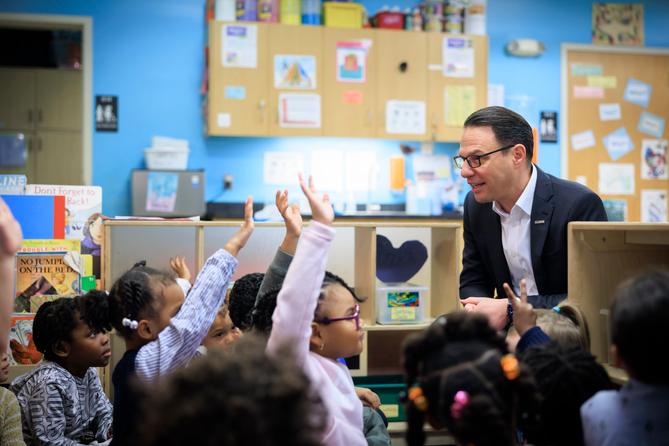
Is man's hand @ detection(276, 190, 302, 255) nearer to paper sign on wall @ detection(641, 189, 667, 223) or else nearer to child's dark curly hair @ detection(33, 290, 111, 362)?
child's dark curly hair @ detection(33, 290, 111, 362)

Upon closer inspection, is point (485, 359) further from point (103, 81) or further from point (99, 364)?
point (103, 81)

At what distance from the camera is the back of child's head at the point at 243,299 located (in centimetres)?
221

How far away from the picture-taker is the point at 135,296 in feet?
6.15

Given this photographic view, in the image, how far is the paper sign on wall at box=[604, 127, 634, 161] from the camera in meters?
6.02

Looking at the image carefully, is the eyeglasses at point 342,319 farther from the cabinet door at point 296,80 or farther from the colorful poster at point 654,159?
the colorful poster at point 654,159

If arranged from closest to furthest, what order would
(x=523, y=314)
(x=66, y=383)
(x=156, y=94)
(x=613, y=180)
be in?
1. (x=523, y=314)
2. (x=66, y=383)
3. (x=156, y=94)
4. (x=613, y=180)

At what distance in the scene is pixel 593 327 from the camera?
1881 millimetres

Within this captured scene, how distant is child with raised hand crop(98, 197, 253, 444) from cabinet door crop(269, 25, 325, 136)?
340 cm

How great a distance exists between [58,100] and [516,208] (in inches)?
199

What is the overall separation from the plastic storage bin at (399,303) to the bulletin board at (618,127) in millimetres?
3585

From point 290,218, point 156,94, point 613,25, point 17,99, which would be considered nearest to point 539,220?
point 290,218

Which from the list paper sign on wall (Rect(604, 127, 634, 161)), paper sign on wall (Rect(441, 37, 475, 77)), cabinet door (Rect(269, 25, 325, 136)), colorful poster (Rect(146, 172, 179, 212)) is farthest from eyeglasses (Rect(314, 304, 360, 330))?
paper sign on wall (Rect(604, 127, 634, 161))

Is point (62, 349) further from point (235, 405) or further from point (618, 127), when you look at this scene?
point (618, 127)

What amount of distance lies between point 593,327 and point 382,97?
3.71m
